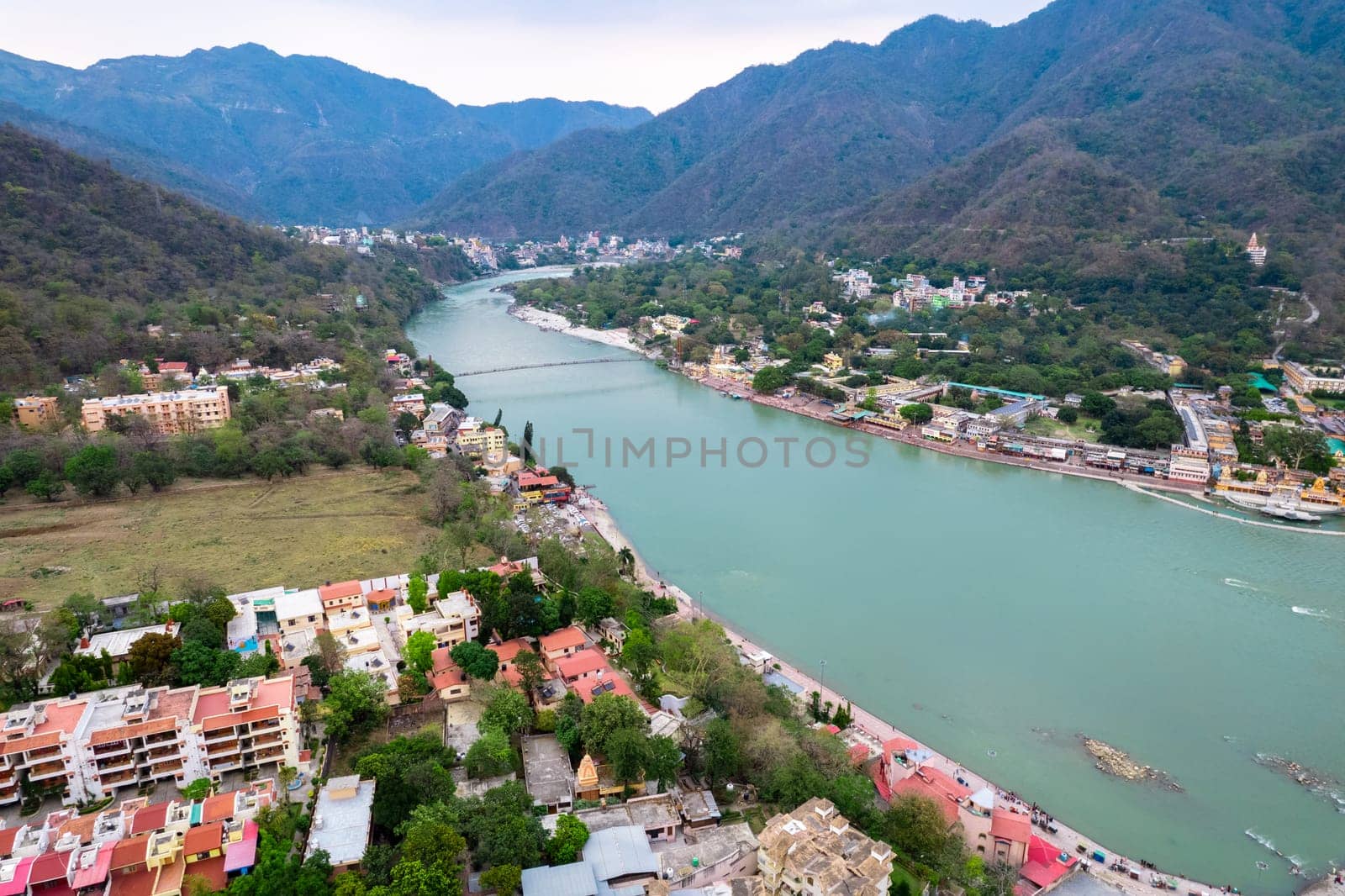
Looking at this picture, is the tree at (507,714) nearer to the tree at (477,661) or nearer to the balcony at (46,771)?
the tree at (477,661)

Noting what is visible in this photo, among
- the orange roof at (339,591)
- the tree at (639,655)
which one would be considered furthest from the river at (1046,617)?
the orange roof at (339,591)

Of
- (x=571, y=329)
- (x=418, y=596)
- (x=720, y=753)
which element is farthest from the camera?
(x=571, y=329)

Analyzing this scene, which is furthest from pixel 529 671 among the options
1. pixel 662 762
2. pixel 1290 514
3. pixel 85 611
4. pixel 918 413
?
pixel 918 413

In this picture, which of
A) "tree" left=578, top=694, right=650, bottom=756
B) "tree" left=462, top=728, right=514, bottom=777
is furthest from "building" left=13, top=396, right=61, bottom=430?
"tree" left=578, top=694, right=650, bottom=756

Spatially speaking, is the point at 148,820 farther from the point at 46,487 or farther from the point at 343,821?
the point at 46,487

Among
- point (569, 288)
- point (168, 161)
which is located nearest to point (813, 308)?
point (569, 288)

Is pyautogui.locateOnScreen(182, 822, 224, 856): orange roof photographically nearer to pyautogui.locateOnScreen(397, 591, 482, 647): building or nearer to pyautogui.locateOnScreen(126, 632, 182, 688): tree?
pyautogui.locateOnScreen(126, 632, 182, 688): tree
